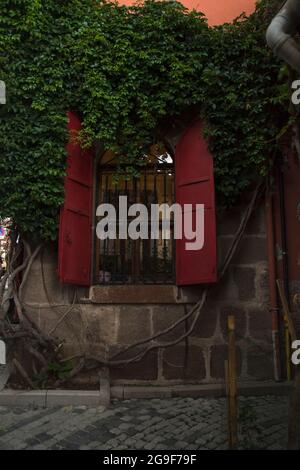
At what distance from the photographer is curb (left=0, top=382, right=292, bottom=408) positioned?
443 centimetres

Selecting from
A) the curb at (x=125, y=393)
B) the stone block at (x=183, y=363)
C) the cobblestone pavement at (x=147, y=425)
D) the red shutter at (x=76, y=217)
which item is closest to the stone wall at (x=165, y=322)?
the stone block at (x=183, y=363)

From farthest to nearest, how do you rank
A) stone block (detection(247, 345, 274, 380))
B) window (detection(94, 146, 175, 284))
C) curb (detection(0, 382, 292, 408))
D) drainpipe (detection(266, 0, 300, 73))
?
window (detection(94, 146, 175, 284)) → stone block (detection(247, 345, 274, 380)) → curb (detection(0, 382, 292, 408)) → drainpipe (detection(266, 0, 300, 73))

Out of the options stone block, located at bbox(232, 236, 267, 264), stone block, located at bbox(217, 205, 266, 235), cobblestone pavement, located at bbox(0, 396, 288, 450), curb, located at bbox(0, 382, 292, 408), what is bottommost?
cobblestone pavement, located at bbox(0, 396, 288, 450)

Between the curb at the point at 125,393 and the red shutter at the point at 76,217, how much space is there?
1292mm

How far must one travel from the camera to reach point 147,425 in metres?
3.81

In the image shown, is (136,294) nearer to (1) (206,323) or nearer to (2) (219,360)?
(1) (206,323)

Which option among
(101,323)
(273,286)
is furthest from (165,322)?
(273,286)

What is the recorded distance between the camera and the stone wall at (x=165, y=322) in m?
5.06

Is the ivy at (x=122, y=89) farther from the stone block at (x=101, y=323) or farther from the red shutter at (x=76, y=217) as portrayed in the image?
the stone block at (x=101, y=323)

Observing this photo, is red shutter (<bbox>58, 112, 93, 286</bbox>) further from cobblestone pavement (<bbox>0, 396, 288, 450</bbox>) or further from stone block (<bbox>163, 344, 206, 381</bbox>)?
cobblestone pavement (<bbox>0, 396, 288, 450</bbox>)

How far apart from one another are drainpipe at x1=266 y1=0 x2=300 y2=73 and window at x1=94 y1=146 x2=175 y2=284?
6.67ft

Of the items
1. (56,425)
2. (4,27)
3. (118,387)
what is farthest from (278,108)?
(56,425)

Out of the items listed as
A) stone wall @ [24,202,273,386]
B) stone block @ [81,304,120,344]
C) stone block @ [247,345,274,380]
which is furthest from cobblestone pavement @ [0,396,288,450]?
stone block @ [81,304,120,344]

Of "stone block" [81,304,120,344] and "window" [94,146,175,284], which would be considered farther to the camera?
"window" [94,146,175,284]
